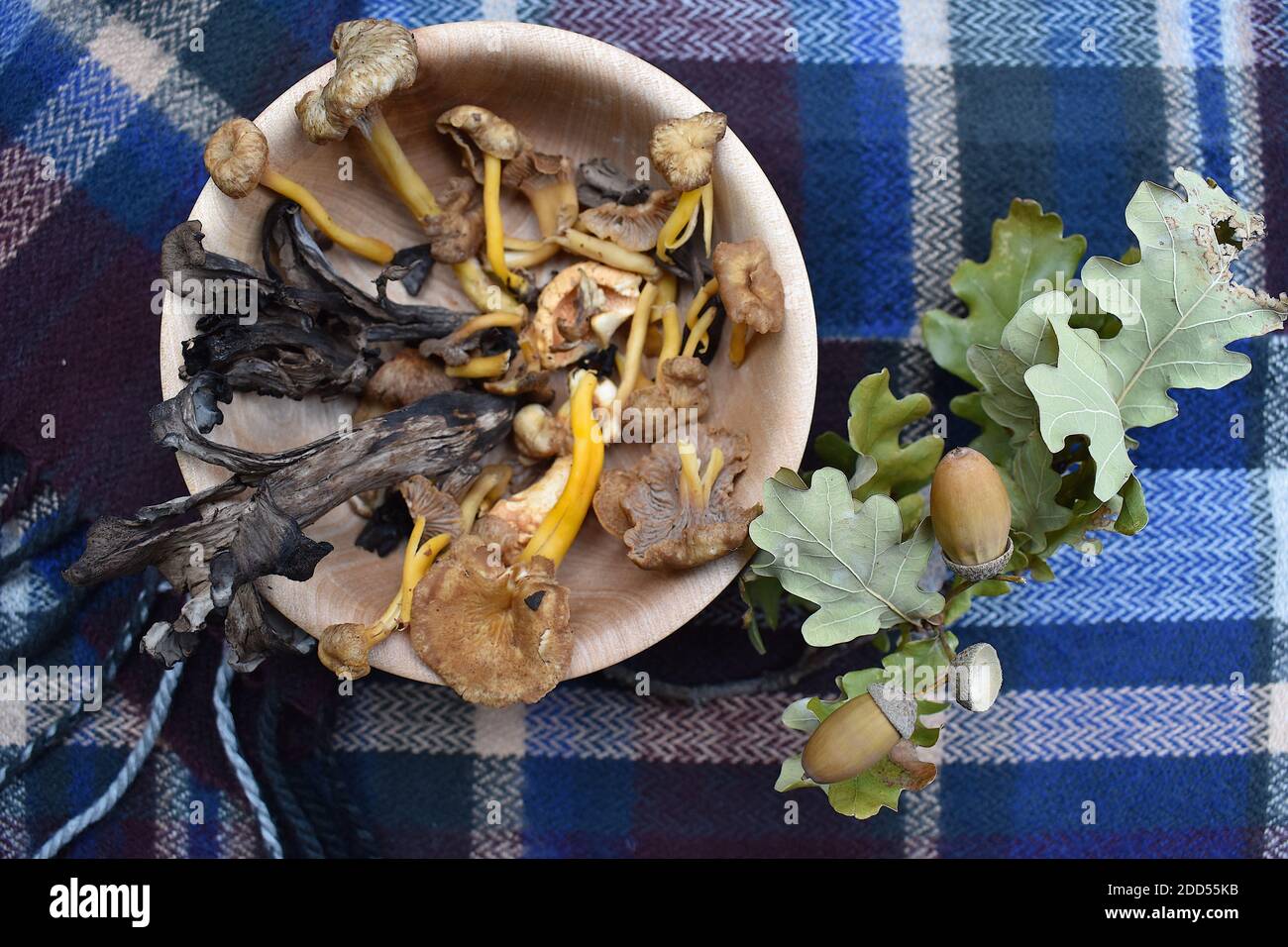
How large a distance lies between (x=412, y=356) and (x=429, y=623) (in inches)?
Answer: 9.1

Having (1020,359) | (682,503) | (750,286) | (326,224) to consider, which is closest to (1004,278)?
(1020,359)

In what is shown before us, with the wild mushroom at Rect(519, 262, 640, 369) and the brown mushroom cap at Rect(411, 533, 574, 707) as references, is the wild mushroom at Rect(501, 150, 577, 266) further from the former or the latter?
the brown mushroom cap at Rect(411, 533, 574, 707)

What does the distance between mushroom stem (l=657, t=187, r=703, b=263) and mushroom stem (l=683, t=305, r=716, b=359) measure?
57 mm

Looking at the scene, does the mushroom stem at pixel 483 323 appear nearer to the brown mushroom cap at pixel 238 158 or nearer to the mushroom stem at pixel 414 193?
the mushroom stem at pixel 414 193

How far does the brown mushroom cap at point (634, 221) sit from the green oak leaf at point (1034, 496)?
13.7 inches

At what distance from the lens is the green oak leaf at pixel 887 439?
0.81m

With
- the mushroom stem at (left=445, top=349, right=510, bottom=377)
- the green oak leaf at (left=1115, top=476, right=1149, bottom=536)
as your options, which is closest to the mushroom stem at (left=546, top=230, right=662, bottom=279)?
the mushroom stem at (left=445, top=349, right=510, bottom=377)

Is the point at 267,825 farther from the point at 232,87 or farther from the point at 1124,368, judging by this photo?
the point at 1124,368

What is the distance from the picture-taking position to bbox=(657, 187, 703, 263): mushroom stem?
2.66 ft

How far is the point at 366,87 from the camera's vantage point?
74 cm

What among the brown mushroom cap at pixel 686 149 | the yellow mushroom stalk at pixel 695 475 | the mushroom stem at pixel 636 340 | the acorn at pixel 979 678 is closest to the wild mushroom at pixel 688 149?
the brown mushroom cap at pixel 686 149

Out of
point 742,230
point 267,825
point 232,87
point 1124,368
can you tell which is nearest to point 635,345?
point 742,230

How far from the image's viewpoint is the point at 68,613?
40.4 inches

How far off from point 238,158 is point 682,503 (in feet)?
1.41
